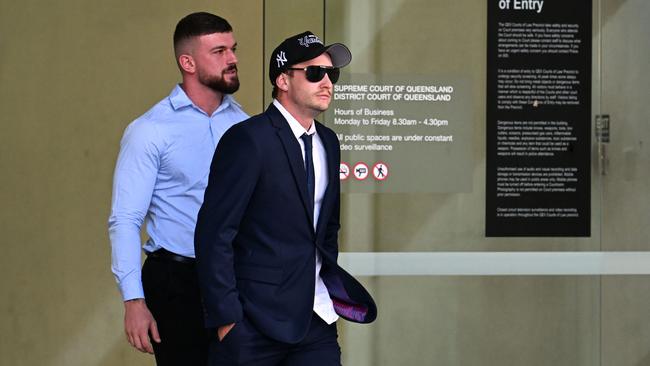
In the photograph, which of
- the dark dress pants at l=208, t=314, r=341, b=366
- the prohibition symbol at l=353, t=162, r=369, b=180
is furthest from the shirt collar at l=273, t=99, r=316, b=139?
the prohibition symbol at l=353, t=162, r=369, b=180

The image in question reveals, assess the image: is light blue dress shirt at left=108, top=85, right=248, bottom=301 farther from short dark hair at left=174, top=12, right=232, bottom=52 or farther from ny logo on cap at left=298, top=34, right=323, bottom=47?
ny logo on cap at left=298, top=34, right=323, bottom=47

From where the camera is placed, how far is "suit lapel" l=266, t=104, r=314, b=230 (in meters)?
3.89

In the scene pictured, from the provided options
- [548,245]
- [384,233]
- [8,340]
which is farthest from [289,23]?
[8,340]

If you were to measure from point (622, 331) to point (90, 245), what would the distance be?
286 cm

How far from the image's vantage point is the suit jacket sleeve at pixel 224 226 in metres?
3.77

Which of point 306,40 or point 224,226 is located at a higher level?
point 306,40

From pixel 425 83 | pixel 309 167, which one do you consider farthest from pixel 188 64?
pixel 425 83

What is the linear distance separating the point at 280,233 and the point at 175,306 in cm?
75

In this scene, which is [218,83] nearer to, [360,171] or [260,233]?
[260,233]

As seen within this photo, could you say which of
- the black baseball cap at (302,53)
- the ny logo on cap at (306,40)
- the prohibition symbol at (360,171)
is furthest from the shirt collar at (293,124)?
the prohibition symbol at (360,171)

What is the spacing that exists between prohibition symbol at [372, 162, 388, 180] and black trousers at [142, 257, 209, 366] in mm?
2032

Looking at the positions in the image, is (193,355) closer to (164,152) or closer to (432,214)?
(164,152)

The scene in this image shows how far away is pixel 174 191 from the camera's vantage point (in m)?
4.48

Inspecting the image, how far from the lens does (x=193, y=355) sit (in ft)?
14.9
